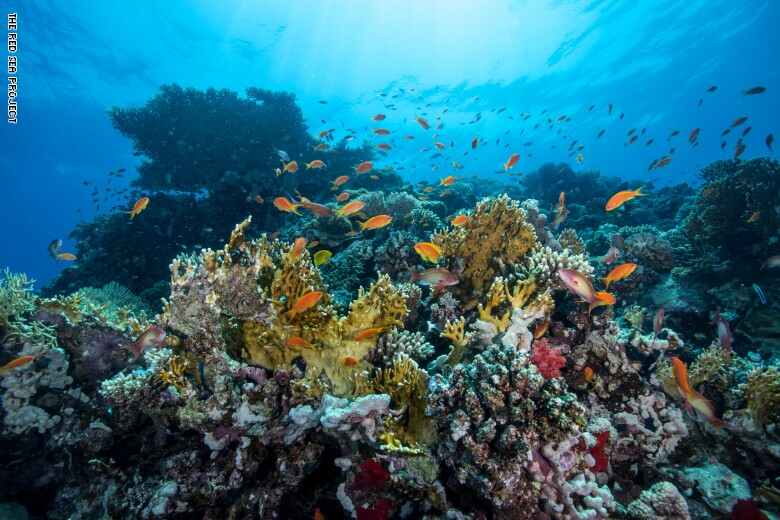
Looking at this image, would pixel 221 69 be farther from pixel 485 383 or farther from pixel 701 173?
pixel 485 383

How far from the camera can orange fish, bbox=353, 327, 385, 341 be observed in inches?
148

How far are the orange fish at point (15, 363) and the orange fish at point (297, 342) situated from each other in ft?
11.2

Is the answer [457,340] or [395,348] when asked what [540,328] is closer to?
[457,340]

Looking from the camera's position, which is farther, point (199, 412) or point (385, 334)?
point (385, 334)

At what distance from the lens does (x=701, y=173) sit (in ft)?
42.0

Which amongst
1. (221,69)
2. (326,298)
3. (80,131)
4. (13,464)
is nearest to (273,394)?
(326,298)

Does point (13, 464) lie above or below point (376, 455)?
above

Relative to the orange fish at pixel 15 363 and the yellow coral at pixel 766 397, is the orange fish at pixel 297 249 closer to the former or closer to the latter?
the orange fish at pixel 15 363

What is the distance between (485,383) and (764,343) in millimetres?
7034

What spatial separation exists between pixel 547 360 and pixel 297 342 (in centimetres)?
275

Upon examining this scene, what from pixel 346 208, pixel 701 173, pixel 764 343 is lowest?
pixel 764 343

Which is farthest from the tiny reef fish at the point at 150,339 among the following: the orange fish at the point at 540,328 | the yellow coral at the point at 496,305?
the orange fish at the point at 540,328

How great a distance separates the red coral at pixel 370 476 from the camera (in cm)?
299

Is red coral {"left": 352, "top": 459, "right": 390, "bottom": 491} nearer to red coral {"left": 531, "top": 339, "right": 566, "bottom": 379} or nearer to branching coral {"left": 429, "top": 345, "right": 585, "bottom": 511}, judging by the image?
branching coral {"left": 429, "top": 345, "right": 585, "bottom": 511}
